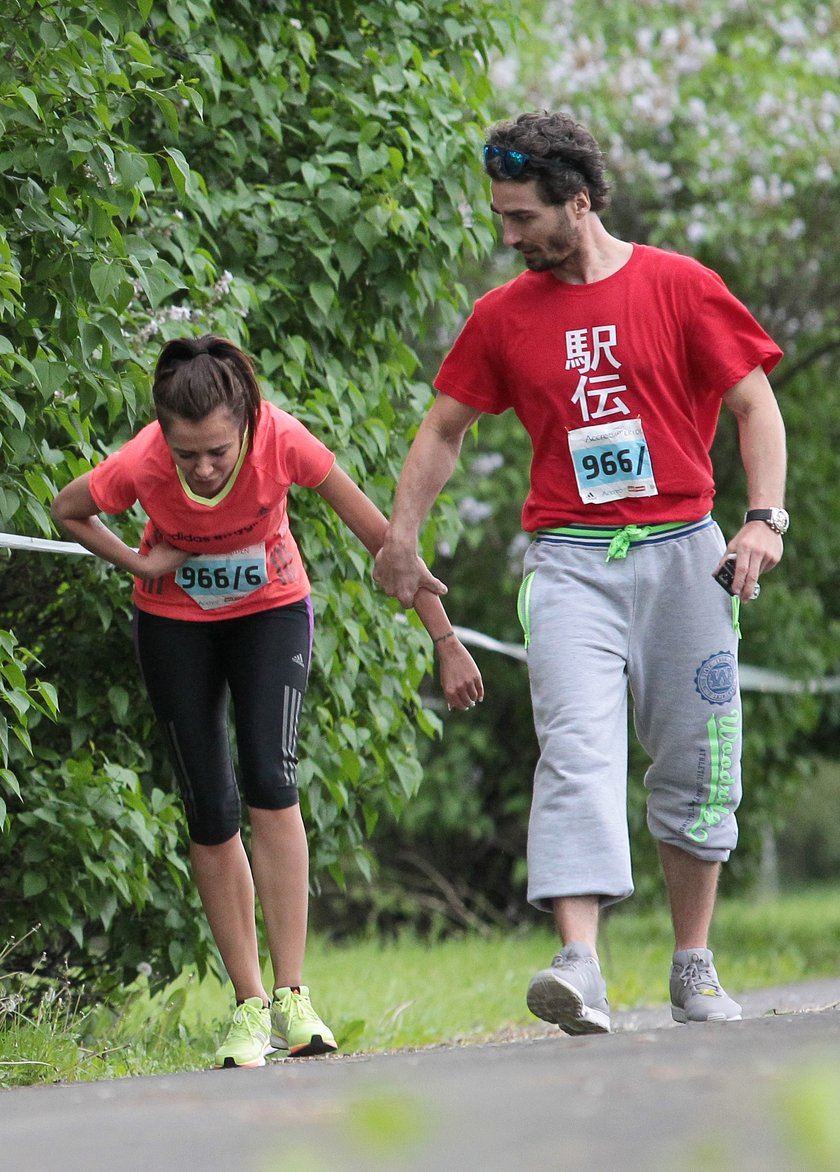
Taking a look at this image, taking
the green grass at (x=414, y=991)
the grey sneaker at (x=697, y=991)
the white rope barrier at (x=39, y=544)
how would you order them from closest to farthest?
the grey sneaker at (x=697, y=991) < the white rope barrier at (x=39, y=544) < the green grass at (x=414, y=991)

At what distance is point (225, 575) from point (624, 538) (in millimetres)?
939

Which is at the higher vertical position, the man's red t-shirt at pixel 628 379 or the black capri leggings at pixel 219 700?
the man's red t-shirt at pixel 628 379

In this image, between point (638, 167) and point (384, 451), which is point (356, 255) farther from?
point (638, 167)

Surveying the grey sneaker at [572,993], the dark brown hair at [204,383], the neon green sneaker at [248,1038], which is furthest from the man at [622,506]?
the neon green sneaker at [248,1038]

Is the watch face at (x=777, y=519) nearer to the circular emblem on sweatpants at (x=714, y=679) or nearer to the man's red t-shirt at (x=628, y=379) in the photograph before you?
the man's red t-shirt at (x=628, y=379)

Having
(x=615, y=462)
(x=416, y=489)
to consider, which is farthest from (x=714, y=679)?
(x=416, y=489)

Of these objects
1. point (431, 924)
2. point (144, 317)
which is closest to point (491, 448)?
point (431, 924)

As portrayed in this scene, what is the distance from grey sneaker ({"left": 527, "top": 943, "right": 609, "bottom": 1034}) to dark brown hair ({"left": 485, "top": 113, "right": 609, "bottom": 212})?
5.66 ft

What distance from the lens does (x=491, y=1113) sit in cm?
240

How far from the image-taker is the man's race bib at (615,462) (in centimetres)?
417

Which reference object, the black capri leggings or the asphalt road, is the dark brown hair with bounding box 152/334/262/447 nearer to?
the black capri leggings

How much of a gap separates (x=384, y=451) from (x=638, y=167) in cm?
684

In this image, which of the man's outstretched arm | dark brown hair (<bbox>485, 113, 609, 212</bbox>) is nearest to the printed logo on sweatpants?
the man's outstretched arm

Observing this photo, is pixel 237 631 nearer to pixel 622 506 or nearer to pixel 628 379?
pixel 622 506
